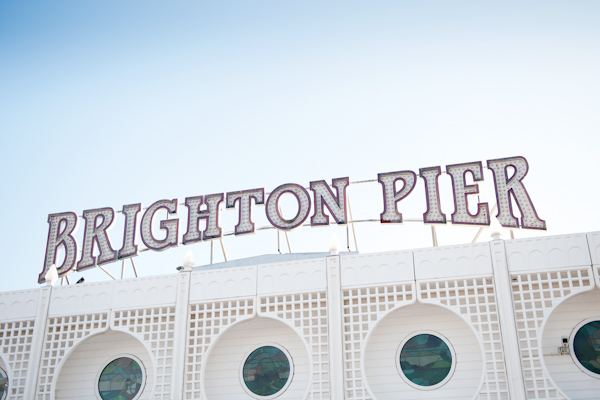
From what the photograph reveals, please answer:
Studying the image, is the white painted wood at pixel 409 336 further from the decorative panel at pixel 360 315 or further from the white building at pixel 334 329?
the decorative panel at pixel 360 315

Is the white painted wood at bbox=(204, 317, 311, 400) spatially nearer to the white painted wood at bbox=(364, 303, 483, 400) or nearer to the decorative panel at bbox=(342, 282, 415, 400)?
the decorative panel at bbox=(342, 282, 415, 400)

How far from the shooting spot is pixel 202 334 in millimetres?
20578

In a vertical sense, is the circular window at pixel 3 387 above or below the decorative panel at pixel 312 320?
below

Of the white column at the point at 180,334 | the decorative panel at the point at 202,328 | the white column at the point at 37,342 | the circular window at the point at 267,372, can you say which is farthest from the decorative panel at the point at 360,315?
the white column at the point at 37,342

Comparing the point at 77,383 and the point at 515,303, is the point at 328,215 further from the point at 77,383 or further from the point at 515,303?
the point at 77,383

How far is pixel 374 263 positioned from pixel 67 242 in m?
12.1

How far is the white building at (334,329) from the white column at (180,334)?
1.3 inches

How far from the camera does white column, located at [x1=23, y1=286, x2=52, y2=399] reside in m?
20.7

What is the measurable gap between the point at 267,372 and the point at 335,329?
2.77 metres

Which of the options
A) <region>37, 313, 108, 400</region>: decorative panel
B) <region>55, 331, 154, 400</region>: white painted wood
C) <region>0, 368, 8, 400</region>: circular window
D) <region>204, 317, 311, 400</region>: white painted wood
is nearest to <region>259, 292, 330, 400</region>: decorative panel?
<region>204, 317, 311, 400</region>: white painted wood

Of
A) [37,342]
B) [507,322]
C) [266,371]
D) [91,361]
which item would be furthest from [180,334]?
[507,322]

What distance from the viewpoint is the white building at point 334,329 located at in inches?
708

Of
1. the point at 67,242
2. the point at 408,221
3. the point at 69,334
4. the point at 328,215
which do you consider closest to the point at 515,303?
the point at 408,221

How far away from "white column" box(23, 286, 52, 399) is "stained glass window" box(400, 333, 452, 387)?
11.5m
